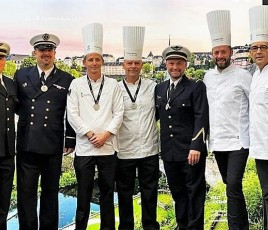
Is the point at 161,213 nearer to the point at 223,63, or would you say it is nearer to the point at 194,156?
the point at 194,156

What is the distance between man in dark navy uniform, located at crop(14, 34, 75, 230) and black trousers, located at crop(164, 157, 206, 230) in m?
0.78

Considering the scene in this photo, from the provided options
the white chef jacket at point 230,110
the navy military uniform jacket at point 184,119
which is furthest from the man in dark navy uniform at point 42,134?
the white chef jacket at point 230,110

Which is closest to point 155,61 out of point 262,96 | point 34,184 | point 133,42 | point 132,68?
point 133,42

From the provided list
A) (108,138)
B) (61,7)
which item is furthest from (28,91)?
(61,7)

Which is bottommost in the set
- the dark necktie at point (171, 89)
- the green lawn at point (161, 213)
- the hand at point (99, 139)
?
the green lawn at point (161, 213)

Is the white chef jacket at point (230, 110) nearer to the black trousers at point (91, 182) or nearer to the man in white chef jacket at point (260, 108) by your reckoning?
the man in white chef jacket at point (260, 108)

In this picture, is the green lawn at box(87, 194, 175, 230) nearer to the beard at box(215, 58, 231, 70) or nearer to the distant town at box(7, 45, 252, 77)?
the distant town at box(7, 45, 252, 77)

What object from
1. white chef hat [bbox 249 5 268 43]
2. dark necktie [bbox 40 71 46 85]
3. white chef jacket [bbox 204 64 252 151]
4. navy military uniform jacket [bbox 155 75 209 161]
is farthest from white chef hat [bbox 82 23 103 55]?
white chef hat [bbox 249 5 268 43]

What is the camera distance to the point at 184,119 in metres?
3.27

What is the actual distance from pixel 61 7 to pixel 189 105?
1450mm

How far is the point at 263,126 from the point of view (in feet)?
9.15

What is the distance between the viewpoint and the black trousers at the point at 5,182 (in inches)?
122

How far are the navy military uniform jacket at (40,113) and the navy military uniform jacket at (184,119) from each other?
744 millimetres

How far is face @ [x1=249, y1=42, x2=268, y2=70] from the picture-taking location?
287cm
